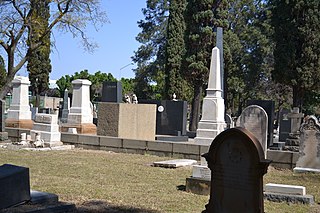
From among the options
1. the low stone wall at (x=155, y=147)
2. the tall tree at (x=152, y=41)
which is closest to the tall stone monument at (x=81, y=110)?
the low stone wall at (x=155, y=147)

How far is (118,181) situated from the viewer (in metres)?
8.88

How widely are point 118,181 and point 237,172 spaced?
168 inches

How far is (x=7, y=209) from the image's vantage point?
18.3 feet

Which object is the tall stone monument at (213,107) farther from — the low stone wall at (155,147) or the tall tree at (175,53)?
the tall tree at (175,53)

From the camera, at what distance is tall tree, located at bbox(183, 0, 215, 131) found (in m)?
29.1

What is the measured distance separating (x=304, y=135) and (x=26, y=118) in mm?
12333

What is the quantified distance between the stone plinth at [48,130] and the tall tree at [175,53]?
61.4 feet

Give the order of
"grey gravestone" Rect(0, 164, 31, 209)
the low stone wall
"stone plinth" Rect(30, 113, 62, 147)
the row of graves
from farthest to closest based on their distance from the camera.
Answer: "stone plinth" Rect(30, 113, 62, 147) < the low stone wall < "grey gravestone" Rect(0, 164, 31, 209) < the row of graves

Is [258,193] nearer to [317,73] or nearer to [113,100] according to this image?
[113,100]

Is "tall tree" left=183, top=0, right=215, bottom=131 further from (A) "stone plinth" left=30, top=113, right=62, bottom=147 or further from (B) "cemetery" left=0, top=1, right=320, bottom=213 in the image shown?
(A) "stone plinth" left=30, top=113, right=62, bottom=147

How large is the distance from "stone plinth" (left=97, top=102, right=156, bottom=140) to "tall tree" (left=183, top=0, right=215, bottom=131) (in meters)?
13.8

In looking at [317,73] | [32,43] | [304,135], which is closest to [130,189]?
[304,135]

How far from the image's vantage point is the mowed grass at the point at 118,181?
22.8 ft

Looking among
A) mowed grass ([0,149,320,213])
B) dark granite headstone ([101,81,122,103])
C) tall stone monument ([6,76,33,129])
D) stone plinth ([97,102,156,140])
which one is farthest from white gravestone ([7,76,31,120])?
mowed grass ([0,149,320,213])
